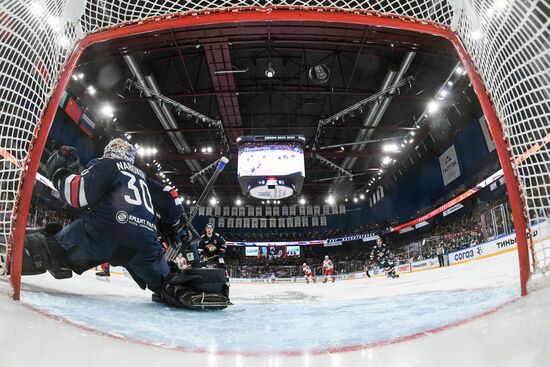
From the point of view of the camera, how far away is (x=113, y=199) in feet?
6.66

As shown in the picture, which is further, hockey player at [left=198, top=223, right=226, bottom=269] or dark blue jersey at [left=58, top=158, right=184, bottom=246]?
hockey player at [left=198, top=223, right=226, bottom=269]

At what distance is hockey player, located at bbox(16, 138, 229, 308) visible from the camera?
1.95m

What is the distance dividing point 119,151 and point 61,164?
0.36 meters

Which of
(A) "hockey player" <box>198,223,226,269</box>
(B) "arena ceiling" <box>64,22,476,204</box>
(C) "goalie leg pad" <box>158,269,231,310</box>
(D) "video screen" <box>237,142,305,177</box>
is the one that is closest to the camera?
(C) "goalie leg pad" <box>158,269,231,310</box>

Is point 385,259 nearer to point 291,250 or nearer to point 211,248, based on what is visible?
point 211,248

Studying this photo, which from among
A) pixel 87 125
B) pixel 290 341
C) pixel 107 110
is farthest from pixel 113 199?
pixel 87 125

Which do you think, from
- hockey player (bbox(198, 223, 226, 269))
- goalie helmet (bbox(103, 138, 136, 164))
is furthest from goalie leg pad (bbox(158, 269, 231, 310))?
hockey player (bbox(198, 223, 226, 269))

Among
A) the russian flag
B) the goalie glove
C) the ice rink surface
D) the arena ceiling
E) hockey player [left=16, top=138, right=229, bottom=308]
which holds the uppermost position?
the arena ceiling

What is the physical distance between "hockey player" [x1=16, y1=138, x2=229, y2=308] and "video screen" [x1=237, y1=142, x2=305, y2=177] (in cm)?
735

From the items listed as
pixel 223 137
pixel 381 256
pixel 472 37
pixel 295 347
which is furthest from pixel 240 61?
pixel 295 347

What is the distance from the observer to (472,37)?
5.24ft

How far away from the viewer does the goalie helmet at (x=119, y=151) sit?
221 cm

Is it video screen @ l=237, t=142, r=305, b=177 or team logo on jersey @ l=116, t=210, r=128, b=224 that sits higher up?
video screen @ l=237, t=142, r=305, b=177

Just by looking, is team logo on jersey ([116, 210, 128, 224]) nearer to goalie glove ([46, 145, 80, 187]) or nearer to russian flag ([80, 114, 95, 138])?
goalie glove ([46, 145, 80, 187])
